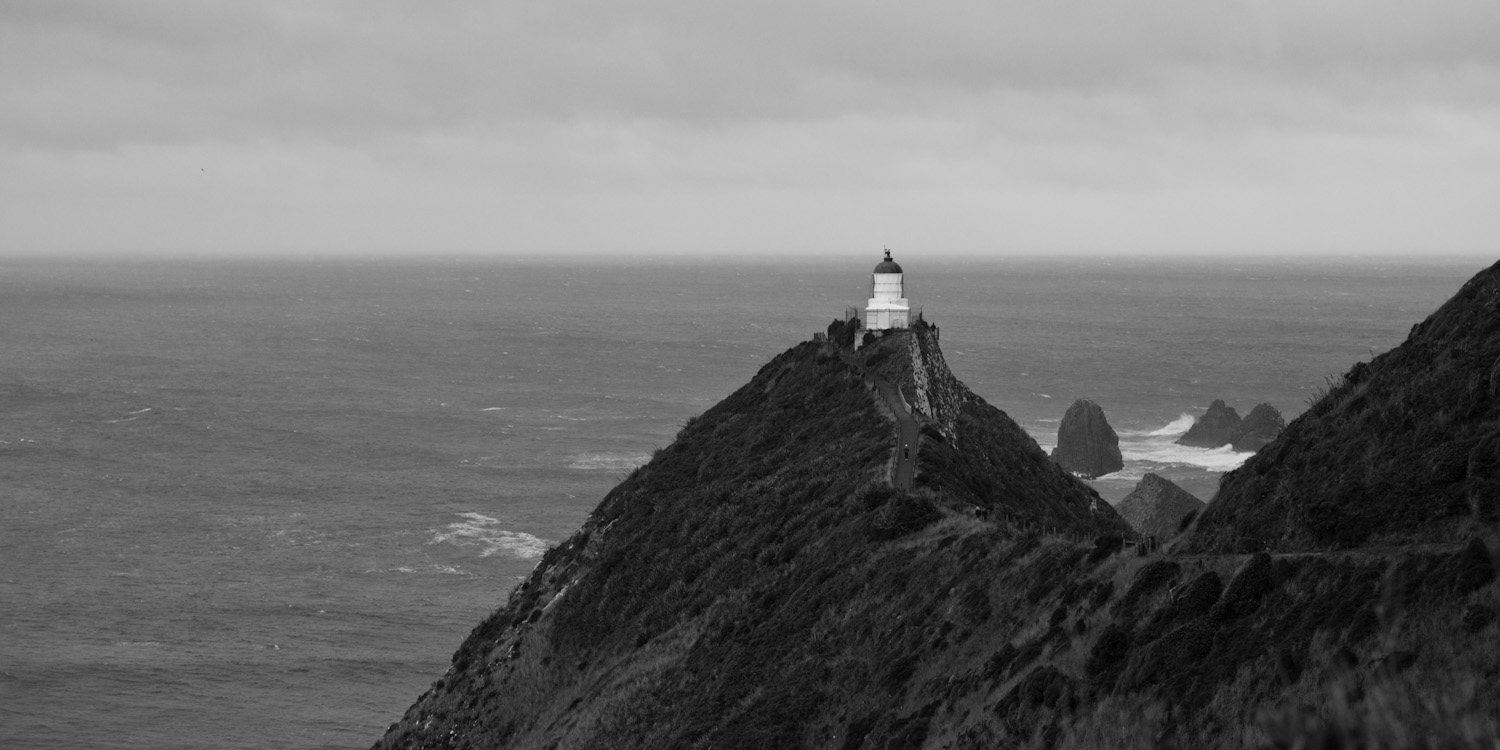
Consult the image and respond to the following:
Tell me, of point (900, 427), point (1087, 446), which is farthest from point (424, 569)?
point (1087, 446)

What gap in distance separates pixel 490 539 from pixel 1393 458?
185 feet

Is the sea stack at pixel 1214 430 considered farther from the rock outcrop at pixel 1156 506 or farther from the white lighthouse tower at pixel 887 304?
the white lighthouse tower at pixel 887 304

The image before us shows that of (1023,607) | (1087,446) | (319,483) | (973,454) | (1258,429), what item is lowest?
(319,483)

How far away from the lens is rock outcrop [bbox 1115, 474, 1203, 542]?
62.7 meters

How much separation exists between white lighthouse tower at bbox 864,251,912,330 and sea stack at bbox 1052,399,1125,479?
112 ft

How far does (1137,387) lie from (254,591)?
9392 centimetres

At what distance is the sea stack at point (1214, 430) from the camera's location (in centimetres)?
10206

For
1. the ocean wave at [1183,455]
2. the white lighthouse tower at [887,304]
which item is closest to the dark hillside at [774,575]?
the white lighthouse tower at [887,304]

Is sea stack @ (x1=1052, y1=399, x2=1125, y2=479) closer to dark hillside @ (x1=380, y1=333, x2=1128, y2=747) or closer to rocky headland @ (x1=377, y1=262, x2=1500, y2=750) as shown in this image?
dark hillside @ (x1=380, y1=333, x2=1128, y2=747)

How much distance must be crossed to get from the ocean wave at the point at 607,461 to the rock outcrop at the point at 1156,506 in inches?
1470

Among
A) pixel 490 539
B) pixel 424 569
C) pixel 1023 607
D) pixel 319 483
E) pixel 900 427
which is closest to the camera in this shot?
pixel 1023 607

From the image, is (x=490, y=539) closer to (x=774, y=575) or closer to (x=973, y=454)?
(x=973, y=454)

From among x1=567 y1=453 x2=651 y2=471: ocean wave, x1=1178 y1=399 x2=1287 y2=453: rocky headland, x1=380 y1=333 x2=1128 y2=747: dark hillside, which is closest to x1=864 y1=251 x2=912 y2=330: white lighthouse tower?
x1=380 y1=333 x2=1128 y2=747: dark hillside

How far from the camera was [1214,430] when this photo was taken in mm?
102625
